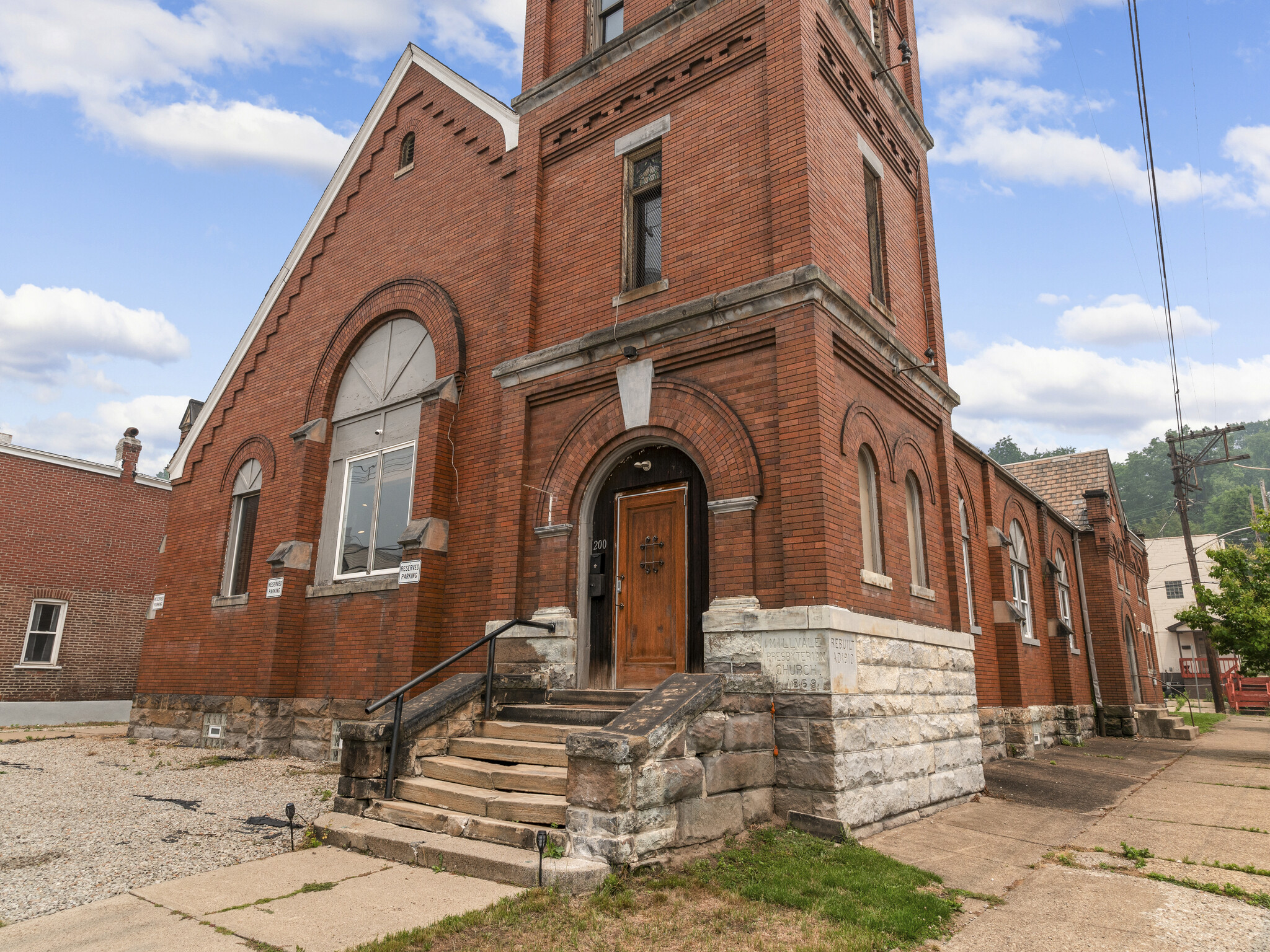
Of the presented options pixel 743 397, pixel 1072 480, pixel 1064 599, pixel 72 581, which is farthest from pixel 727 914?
pixel 72 581

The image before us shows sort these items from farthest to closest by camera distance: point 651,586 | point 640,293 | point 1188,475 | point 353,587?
point 1188,475
point 353,587
point 640,293
point 651,586

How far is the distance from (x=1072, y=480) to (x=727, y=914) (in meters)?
22.6

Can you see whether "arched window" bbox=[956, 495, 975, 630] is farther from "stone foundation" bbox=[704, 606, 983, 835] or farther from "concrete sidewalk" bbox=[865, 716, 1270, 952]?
"stone foundation" bbox=[704, 606, 983, 835]

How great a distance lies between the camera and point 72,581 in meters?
22.9

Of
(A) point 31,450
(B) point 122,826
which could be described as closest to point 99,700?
(A) point 31,450

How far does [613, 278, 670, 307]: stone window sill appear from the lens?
9.63 m

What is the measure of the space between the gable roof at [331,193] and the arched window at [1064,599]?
16.7 meters

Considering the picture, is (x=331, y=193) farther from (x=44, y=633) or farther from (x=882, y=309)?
(x=44, y=633)

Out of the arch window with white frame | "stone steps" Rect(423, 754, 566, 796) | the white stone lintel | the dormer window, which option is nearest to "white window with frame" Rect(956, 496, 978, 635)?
the white stone lintel

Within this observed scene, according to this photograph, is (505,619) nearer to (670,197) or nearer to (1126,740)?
(670,197)

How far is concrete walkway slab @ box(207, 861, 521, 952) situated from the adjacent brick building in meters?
18.7

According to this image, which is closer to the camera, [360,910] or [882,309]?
[360,910]

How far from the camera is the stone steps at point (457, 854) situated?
5.27 metres

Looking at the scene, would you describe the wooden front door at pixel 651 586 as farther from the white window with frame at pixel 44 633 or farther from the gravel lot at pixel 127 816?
the white window with frame at pixel 44 633
